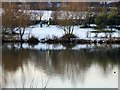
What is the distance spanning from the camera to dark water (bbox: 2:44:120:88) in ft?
23.1

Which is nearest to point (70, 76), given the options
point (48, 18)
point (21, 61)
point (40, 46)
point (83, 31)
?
point (21, 61)

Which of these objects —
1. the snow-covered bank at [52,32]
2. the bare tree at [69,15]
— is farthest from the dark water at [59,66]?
the bare tree at [69,15]

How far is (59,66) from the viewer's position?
8742mm

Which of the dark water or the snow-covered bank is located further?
the snow-covered bank

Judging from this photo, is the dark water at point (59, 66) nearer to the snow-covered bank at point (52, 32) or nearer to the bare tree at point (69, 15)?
the snow-covered bank at point (52, 32)

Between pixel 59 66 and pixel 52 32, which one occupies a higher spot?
pixel 52 32

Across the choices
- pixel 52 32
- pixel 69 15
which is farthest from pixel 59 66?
pixel 69 15

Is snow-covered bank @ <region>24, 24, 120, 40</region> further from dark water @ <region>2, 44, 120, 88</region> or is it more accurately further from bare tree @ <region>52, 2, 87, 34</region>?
dark water @ <region>2, 44, 120, 88</region>

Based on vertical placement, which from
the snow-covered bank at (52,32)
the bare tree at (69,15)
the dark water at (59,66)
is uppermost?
the bare tree at (69,15)

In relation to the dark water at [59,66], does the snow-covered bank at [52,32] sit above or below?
above

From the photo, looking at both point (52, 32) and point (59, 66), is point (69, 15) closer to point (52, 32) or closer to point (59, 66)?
point (52, 32)

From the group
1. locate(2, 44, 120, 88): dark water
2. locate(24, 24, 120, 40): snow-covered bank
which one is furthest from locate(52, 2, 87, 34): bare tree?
locate(2, 44, 120, 88): dark water

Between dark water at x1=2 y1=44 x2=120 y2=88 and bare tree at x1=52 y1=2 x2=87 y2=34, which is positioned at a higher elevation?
bare tree at x1=52 y1=2 x2=87 y2=34

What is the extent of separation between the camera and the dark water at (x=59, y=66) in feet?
23.1
